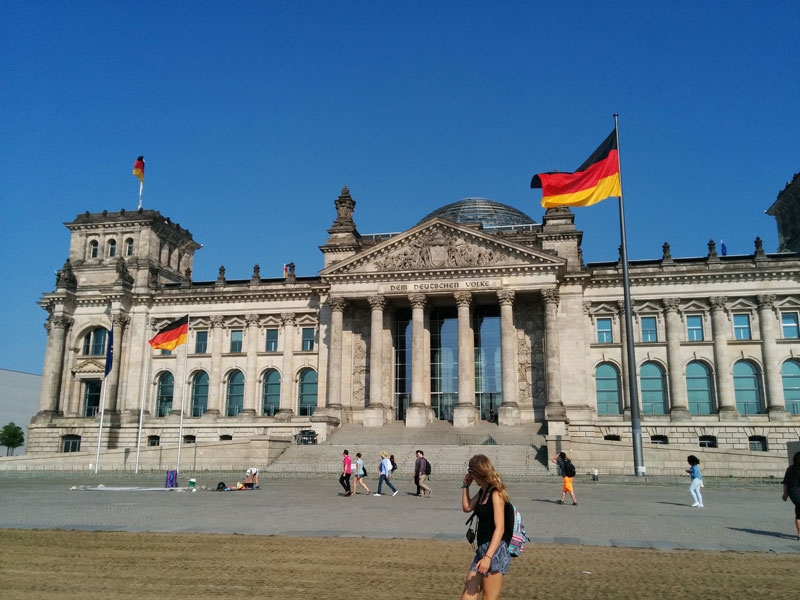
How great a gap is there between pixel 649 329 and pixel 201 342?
134 ft

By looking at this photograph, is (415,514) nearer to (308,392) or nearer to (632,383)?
(632,383)

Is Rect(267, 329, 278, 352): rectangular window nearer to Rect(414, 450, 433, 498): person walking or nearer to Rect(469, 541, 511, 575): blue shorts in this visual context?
Rect(414, 450, 433, 498): person walking

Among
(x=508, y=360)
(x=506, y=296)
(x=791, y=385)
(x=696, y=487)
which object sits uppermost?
(x=506, y=296)

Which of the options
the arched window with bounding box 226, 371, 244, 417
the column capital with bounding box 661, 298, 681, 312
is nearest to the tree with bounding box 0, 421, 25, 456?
the arched window with bounding box 226, 371, 244, 417

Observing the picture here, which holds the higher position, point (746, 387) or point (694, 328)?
point (694, 328)

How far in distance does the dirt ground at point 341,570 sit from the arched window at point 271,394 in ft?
155

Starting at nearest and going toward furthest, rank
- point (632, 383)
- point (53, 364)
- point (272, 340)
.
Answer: point (632, 383)
point (272, 340)
point (53, 364)

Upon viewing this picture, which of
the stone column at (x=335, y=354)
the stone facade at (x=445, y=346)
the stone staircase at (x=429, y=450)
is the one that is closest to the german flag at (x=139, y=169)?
the stone facade at (x=445, y=346)

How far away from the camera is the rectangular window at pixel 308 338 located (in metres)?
62.6

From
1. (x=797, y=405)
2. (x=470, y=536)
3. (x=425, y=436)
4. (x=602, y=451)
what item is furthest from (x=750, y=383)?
(x=470, y=536)

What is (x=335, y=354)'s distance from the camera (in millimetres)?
57031

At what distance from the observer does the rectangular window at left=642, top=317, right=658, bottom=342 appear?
56.7 m

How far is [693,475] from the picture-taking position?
24219mm

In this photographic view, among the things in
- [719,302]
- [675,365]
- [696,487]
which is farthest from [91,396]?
[696,487]
